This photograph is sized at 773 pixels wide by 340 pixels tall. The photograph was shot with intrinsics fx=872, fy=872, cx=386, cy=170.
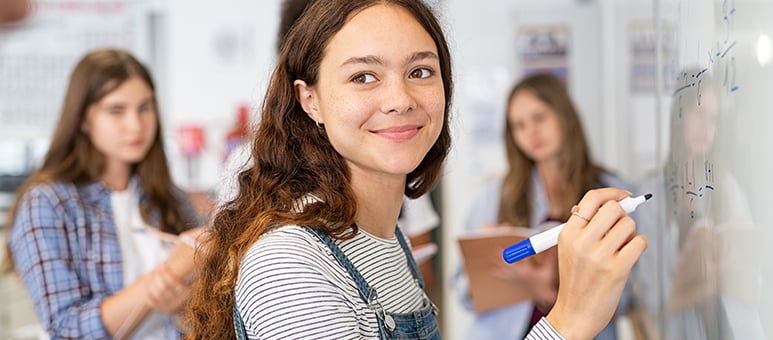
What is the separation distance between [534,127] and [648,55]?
1.81 feet

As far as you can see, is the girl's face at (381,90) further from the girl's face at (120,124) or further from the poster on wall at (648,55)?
the girl's face at (120,124)

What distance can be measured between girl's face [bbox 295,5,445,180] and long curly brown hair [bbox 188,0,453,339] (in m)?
0.02

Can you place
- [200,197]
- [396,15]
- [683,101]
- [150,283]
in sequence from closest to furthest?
[396,15]
[683,101]
[150,283]
[200,197]

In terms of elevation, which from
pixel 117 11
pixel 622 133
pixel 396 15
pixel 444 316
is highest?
pixel 117 11

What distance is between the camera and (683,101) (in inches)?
45.9

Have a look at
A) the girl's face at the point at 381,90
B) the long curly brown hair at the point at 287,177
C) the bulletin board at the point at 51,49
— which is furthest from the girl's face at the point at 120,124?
the bulletin board at the point at 51,49

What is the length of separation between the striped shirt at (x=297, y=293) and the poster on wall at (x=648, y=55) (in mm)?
634

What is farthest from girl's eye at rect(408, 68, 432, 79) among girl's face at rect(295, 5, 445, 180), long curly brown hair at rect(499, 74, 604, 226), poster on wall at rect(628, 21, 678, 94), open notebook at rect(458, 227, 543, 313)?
long curly brown hair at rect(499, 74, 604, 226)

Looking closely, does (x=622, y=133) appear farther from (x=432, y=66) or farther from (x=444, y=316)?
(x=432, y=66)

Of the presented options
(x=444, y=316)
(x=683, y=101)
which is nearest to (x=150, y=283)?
(x=683, y=101)

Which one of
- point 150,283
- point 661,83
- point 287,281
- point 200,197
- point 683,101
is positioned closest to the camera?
point 287,281

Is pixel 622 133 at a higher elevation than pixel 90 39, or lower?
lower

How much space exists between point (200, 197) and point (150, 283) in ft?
6.68

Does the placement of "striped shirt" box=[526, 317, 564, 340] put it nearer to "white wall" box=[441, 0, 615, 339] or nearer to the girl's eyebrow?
the girl's eyebrow
